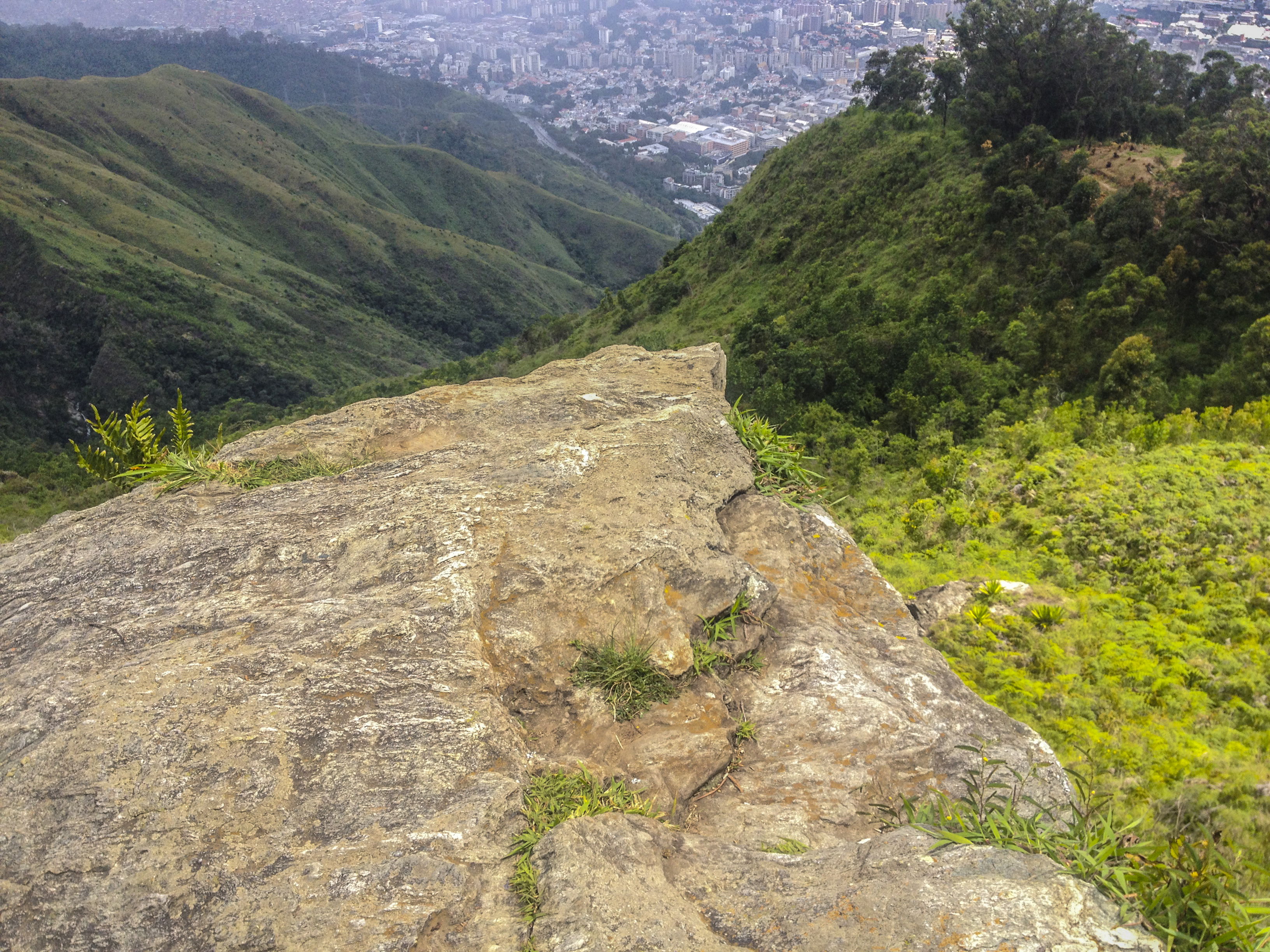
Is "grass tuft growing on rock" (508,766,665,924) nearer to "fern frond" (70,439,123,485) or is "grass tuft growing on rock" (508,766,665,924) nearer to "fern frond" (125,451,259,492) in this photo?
"fern frond" (125,451,259,492)

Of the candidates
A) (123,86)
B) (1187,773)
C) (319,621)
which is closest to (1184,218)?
(1187,773)

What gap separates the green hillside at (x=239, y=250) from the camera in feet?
230

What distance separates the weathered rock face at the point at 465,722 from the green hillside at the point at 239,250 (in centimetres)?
7568

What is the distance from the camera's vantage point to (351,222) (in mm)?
113375

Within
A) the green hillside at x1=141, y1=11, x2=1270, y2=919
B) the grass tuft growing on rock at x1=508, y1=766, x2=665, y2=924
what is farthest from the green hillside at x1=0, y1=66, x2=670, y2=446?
the grass tuft growing on rock at x1=508, y1=766, x2=665, y2=924

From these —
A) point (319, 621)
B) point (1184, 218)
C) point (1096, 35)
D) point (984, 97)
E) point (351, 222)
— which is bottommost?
point (351, 222)

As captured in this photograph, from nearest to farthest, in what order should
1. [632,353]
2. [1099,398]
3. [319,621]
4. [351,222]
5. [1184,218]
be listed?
1. [319,621]
2. [632,353]
3. [1099,398]
4. [1184,218]
5. [351,222]

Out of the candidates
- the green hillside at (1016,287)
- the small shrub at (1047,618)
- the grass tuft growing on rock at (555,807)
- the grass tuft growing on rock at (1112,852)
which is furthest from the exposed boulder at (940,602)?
the green hillside at (1016,287)

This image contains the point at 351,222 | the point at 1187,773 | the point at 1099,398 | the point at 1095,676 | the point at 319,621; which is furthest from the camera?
the point at 351,222

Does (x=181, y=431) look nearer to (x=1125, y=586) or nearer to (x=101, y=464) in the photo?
(x=101, y=464)

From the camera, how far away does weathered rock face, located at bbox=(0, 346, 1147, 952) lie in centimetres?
371

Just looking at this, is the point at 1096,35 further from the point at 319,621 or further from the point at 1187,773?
the point at 319,621

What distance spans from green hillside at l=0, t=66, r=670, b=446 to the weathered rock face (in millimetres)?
75683

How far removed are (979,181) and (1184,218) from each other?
13027 mm
